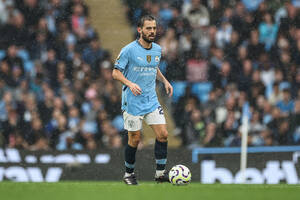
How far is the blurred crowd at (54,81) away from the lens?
1284cm

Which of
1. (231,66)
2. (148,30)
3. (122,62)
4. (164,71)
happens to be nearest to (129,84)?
(122,62)

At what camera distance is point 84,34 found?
46.7 ft

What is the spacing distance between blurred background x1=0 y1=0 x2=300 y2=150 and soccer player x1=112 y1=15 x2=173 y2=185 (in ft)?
12.6

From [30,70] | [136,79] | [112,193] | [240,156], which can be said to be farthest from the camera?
[30,70]

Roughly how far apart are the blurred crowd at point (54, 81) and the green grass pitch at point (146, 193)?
4991 mm

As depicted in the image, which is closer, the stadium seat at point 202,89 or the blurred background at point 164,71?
the blurred background at point 164,71

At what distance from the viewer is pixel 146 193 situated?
274 inches

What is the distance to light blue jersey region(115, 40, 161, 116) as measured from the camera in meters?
8.02

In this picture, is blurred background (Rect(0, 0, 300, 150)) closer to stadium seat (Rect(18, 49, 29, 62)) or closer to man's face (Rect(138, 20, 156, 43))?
stadium seat (Rect(18, 49, 29, 62))

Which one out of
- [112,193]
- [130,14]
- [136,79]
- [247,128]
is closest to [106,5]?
[130,14]

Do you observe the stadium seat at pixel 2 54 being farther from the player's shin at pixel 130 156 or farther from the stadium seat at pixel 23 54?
the player's shin at pixel 130 156

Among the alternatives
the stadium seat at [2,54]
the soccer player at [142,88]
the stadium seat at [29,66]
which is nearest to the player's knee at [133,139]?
the soccer player at [142,88]

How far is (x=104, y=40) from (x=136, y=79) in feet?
20.2

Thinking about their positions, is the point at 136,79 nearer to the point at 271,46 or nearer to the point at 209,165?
the point at 209,165
